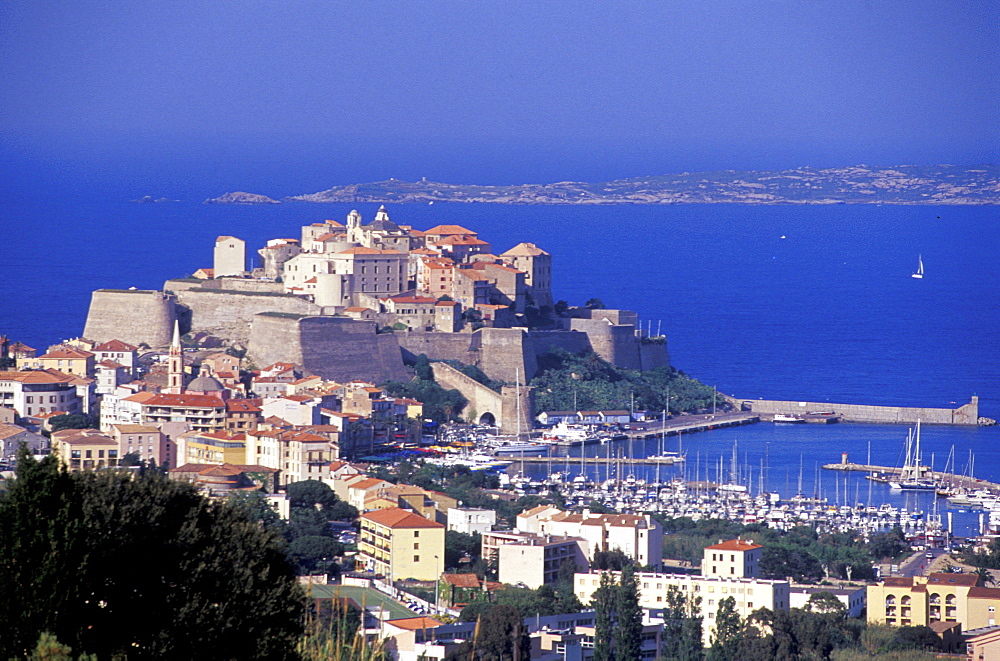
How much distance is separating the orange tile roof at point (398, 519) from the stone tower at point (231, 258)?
40.4ft

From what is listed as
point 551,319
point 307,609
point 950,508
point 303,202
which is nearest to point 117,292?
point 551,319

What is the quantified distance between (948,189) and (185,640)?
96911mm

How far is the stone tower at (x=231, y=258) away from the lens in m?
28.6

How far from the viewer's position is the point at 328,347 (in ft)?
82.8

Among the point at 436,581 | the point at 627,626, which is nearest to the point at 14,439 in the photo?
the point at 436,581

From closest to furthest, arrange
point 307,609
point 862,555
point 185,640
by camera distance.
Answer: point 185,640
point 307,609
point 862,555

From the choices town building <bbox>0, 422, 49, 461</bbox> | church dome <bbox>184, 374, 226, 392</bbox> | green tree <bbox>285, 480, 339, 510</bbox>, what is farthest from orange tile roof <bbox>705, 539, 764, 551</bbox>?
church dome <bbox>184, 374, 226, 392</bbox>

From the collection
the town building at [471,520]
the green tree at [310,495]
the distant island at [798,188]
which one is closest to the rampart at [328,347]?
the green tree at [310,495]

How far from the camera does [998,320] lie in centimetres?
4650

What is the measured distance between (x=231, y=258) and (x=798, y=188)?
245 ft

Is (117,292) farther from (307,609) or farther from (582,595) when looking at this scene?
(307,609)

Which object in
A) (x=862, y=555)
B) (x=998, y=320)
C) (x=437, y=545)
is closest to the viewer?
(x=437, y=545)

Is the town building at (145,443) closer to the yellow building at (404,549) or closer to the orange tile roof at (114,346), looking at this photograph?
the orange tile roof at (114,346)

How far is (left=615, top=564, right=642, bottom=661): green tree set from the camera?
12391 millimetres
